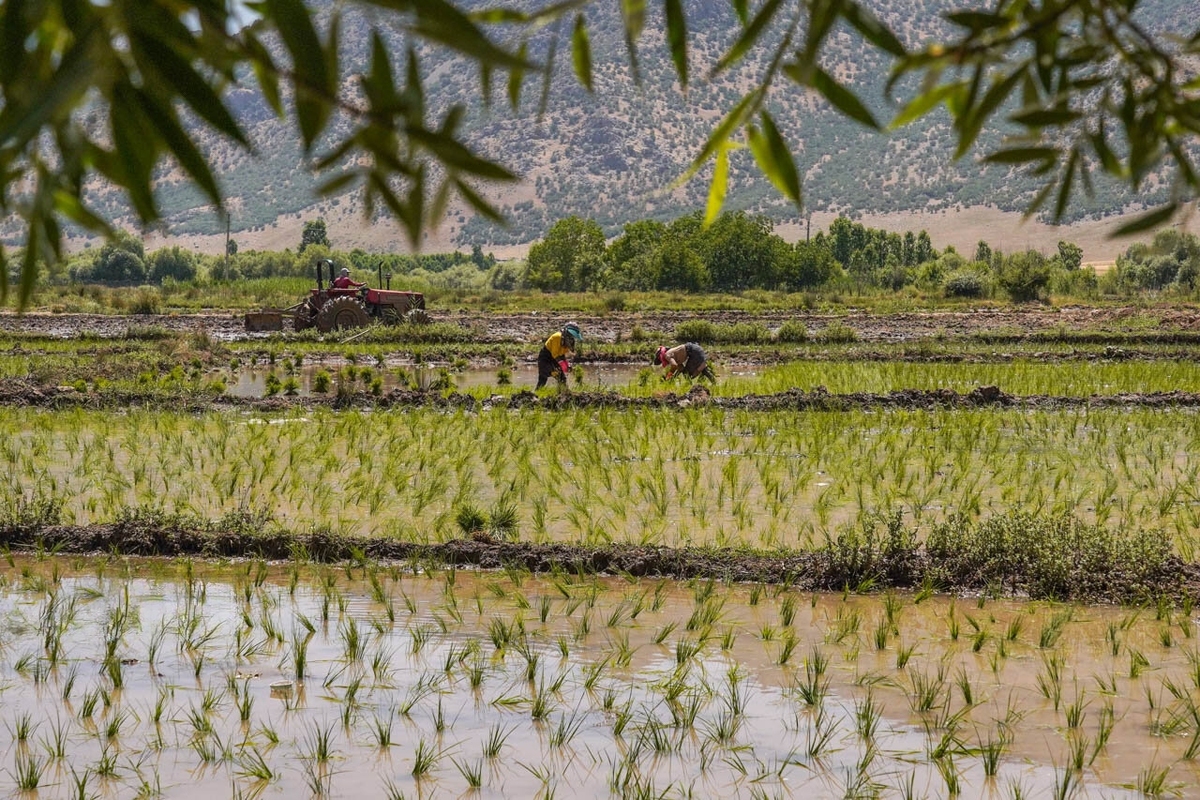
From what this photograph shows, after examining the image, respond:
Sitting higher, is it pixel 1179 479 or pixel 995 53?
pixel 995 53

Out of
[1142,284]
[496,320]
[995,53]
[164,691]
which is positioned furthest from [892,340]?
[1142,284]

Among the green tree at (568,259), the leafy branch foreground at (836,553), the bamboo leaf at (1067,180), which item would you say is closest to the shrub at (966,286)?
the green tree at (568,259)

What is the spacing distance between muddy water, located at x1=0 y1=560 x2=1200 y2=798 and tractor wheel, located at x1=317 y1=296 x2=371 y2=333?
74.2ft

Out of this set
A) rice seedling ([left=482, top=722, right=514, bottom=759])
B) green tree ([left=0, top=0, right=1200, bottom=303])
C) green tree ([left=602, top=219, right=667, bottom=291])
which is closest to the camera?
green tree ([left=0, top=0, right=1200, bottom=303])

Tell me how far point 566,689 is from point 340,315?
25363 mm

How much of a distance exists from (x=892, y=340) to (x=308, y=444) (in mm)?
19390

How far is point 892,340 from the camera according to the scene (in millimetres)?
29641

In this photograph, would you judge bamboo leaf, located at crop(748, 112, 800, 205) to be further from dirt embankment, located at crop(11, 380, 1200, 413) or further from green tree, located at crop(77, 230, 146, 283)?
green tree, located at crop(77, 230, 146, 283)

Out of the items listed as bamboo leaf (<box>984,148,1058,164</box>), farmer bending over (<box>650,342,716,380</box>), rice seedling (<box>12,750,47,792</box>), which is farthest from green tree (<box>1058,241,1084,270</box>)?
bamboo leaf (<box>984,148,1058,164</box>)

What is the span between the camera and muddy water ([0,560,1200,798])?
4762mm

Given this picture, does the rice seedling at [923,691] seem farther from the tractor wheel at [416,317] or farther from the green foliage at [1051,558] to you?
the tractor wheel at [416,317]

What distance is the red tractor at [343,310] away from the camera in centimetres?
3017

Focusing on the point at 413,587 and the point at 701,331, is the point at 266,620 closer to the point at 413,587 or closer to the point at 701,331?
the point at 413,587

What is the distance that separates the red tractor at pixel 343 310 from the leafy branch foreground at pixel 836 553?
20808 mm
